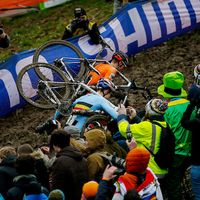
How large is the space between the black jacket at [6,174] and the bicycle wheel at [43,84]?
106 inches

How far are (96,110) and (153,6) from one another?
19.7 feet

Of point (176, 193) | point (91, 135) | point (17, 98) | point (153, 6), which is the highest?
point (153, 6)

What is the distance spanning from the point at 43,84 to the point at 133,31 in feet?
14.2

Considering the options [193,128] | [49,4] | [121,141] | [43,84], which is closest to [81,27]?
[43,84]

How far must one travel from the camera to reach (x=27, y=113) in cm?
821

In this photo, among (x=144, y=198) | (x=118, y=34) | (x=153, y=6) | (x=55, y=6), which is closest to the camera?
(x=144, y=198)

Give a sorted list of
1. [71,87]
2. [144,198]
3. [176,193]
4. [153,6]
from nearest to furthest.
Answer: [144,198]
[176,193]
[71,87]
[153,6]

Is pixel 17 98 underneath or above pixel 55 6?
underneath

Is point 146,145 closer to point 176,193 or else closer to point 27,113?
point 176,193

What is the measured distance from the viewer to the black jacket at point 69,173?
3646 mm

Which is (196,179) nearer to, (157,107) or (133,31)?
(157,107)

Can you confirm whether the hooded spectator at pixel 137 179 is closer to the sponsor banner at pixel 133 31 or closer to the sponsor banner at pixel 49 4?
the sponsor banner at pixel 133 31

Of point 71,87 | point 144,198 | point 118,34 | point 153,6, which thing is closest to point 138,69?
point 118,34

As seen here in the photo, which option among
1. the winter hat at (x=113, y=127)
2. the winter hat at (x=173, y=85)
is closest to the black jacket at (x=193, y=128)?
the winter hat at (x=173, y=85)
